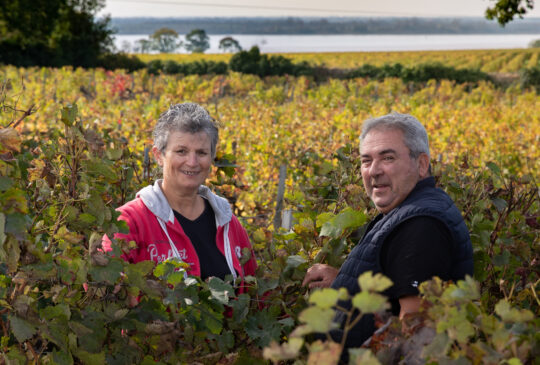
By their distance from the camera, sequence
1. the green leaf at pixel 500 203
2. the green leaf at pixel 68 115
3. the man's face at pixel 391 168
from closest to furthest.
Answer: the green leaf at pixel 68 115 → the man's face at pixel 391 168 → the green leaf at pixel 500 203

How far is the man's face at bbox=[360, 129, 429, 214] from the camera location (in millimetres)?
1917

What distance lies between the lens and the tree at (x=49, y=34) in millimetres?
36469

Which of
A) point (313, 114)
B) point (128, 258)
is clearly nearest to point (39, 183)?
point (128, 258)

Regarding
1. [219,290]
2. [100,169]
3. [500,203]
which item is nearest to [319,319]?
[219,290]

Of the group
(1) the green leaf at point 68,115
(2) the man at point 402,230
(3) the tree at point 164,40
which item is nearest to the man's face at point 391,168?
(2) the man at point 402,230

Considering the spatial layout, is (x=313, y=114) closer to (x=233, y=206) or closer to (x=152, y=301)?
(x=233, y=206)

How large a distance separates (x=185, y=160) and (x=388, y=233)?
1.01 m

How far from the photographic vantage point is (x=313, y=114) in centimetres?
1224

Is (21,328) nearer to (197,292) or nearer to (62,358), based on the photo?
(62,358)

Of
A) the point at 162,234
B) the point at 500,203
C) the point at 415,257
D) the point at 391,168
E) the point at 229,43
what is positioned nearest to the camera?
the point at 415,257

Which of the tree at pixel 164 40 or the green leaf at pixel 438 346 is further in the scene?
the tree at pixel 164 40

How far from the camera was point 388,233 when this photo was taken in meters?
1.70

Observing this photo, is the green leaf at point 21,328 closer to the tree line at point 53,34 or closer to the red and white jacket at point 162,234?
the red and white jacket at point 162,234

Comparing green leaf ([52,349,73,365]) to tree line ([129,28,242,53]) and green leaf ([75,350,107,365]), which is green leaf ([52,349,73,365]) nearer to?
green leaf ([75,350,107,365])
